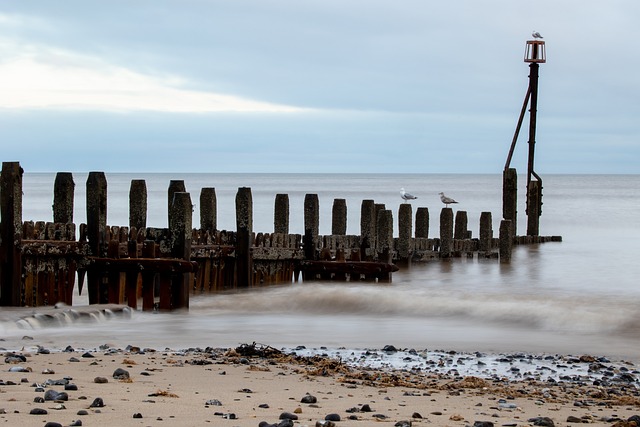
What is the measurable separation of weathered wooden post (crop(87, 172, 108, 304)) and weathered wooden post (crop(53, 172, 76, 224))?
50 cm

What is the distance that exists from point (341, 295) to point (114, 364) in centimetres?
697

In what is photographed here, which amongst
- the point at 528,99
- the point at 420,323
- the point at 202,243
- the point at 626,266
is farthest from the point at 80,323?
the point at 528,99

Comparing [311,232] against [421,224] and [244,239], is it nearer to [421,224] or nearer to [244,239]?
[244,239]

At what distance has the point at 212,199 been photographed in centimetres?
1545

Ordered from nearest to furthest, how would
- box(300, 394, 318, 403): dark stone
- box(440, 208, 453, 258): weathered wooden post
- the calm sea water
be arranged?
box(300, 394, 318, 403): dark stone, the calm sea water, box(440, 208, 453, 258): weathered wooden post

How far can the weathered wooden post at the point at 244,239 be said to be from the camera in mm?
15109

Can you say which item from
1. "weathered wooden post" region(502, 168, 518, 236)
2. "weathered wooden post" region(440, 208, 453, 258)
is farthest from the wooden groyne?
"weathered wooden post" region(502, 168, 518, 236)

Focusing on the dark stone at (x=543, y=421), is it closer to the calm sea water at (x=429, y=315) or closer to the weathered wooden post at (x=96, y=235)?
the calm sea water at (x=429, y=315)

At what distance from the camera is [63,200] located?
13500 millimetres

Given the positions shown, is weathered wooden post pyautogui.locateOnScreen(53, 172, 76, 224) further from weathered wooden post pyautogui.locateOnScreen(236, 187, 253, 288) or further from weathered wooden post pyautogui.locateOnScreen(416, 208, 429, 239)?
weathered wooden post pyautogui.locateOnScreen(416, 208, 429, 239)

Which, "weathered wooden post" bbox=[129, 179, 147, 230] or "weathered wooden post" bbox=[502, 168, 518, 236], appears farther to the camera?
"weathered wooden post" bbox=[502, 168, 518, 236]

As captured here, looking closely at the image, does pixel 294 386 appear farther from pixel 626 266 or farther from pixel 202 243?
pixel 626 266

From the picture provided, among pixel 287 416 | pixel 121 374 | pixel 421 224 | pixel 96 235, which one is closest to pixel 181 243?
pixel 96 235

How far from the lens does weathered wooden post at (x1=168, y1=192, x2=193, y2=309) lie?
42.1 feet
